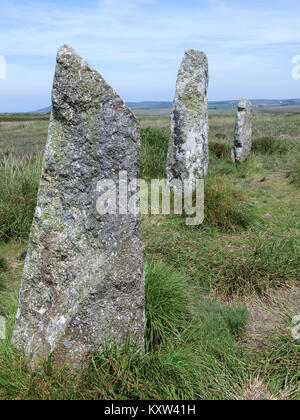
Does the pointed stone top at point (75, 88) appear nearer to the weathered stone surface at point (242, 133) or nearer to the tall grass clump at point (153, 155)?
the tall grass clump at point (153, 155)

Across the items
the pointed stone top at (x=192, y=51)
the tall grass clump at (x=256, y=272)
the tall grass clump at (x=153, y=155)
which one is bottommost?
the tall grass clump at (x=256, y=272)

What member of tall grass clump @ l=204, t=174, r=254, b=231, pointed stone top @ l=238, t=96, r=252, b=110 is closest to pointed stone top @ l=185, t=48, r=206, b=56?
tall grass clump @ l=204, t=174, r=254, b=231

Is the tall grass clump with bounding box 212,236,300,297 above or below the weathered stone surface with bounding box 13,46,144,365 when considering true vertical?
below

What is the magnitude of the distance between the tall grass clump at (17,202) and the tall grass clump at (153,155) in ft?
10.4

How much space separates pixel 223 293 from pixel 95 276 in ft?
7.21

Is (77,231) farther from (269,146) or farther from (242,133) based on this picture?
(269,146)

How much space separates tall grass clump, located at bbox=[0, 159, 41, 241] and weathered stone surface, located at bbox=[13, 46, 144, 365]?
3722mm

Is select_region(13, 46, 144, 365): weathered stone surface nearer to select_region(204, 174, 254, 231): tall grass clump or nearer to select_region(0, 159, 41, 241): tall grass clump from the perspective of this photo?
→ select_region(0, 159, 41, 241): tall grass clump

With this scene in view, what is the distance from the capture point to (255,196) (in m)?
8.99

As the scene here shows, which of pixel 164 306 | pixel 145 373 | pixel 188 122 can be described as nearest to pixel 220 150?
pixel 188 122

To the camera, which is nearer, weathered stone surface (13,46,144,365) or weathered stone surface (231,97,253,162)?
weathered stone surface (13,46,144,365)

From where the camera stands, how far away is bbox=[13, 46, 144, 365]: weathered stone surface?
2.73 m

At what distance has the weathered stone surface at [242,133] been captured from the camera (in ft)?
39.3

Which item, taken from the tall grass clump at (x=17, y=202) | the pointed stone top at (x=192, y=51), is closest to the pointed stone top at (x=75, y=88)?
the tall grass clump at (x=17, y=202)
